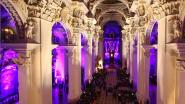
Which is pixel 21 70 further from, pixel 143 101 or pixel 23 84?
pixel 143 101

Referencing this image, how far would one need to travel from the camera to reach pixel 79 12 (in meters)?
14.1

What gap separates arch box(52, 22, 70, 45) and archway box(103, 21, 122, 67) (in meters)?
25.1

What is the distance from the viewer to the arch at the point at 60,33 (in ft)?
42.8

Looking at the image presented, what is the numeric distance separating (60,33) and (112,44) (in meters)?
26.9

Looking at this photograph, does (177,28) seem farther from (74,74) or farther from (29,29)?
(74,74)

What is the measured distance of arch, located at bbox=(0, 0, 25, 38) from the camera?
6.76 m


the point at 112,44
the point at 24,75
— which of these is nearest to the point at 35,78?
the point at 24,75

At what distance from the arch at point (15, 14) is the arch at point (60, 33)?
494 cm

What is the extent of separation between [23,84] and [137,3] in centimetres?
838

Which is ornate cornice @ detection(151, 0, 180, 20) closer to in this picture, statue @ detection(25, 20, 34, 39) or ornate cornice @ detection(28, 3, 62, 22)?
ornate cornice @ detection(28, 3, 62, 22)

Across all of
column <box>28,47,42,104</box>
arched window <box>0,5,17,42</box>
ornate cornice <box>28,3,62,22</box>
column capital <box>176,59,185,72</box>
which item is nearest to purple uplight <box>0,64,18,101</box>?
arched window <box>0,5,17,42</box>

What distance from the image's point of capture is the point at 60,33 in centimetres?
1446

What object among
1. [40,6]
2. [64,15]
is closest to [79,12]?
[64,15]

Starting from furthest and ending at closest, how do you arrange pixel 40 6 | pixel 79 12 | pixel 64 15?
pixel 79 12, pixel 64 15, pixel 40 6
